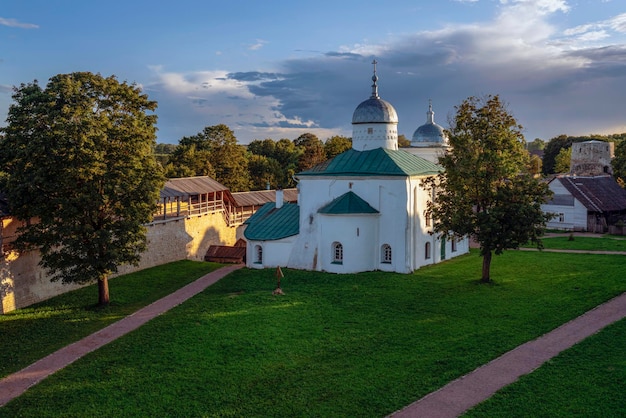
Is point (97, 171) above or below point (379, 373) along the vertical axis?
above

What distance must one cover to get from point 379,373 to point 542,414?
4.66m

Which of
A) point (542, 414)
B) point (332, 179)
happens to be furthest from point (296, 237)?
point (542, 414)

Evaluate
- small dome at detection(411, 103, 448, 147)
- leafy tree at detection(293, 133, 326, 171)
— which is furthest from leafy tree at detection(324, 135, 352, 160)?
small dome at detection(411, 103, 448, 147)

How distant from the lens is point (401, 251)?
3077 centimetres

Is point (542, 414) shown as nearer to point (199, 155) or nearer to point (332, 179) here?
point (332, 179)

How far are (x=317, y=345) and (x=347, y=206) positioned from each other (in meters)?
13.0

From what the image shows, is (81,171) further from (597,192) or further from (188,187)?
(597,192)

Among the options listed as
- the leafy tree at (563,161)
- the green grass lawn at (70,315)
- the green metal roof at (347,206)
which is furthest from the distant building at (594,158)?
the green grass lawn at (70,315)

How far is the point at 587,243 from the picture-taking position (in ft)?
132

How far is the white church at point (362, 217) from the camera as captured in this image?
3094 centimetres

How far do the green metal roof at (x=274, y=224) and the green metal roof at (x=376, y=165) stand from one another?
3.29 meters

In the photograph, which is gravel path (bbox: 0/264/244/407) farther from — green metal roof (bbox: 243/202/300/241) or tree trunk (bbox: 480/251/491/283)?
tree trunk (bbox: 480/251/491/283)

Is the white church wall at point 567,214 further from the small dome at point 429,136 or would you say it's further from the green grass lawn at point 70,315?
the green grass lawn at point 70,315

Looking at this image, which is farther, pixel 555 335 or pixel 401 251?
pixel 401 251
